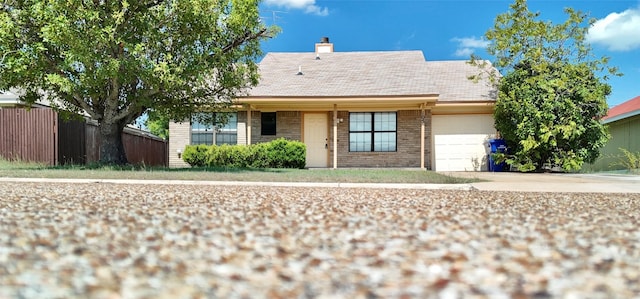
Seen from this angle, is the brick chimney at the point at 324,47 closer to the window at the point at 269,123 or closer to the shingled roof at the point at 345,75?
Answer: the shingled roof at the point at 345,75

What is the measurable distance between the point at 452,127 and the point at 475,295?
15292 mm

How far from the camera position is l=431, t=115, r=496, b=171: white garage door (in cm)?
1581

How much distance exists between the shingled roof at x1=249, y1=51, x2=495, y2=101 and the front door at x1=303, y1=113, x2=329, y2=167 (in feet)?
3.44

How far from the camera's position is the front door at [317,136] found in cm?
1592

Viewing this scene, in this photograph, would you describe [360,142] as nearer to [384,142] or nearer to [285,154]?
[384,142]

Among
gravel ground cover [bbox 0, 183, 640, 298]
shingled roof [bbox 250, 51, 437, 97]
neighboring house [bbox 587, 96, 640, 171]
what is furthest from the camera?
neighboring house [bbox 587, 96, 640, 171]

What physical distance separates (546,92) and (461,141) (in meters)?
3.35

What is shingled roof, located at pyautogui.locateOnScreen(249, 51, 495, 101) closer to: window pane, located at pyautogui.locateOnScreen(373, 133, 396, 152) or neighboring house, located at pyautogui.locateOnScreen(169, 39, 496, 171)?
neighboring house, located at pyautogui.locateOnScreen(169, 39, 496, 171)

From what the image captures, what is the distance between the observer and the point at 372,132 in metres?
15.9

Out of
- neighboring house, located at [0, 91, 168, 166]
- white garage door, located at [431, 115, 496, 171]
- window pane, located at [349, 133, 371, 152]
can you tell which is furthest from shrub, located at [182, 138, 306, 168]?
white garage door, located at [431, 115, 496, 171]

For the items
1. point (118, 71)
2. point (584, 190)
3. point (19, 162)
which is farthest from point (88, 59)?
point (584, 190)

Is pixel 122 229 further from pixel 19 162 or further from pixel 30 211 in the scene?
pixel 19 162

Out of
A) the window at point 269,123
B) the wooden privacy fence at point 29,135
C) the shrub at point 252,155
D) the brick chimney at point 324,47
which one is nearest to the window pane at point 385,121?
the shrub at point 252,155

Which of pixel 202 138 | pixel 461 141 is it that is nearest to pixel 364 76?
pixel 461 141
